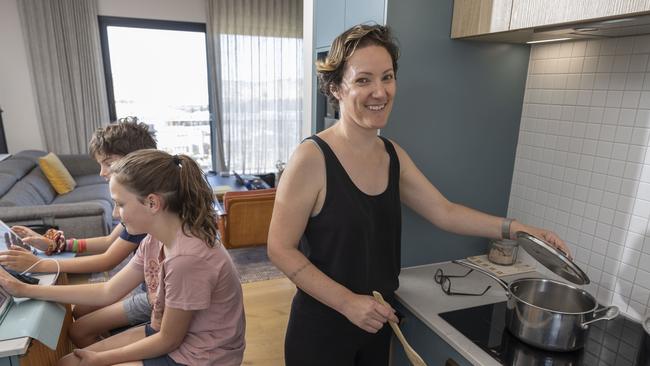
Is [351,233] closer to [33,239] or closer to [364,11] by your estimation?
[364,11]

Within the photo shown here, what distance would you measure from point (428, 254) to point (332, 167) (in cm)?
69

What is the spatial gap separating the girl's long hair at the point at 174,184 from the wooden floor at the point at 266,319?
1.13m

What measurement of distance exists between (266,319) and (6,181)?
8.04 feet

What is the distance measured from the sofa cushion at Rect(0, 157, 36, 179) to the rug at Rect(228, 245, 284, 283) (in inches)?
77.9

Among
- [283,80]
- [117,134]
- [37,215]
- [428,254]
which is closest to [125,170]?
[117,134]

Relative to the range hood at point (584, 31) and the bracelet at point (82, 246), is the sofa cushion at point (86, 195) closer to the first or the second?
the bracelet at point (82, 246)

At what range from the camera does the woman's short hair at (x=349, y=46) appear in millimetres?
1081

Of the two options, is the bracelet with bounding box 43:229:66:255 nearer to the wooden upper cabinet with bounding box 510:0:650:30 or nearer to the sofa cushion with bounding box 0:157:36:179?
the wooden upper cabinet with bounding box 510:0:650:30

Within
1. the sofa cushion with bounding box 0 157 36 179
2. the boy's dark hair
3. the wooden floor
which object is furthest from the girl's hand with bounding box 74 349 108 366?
the sofa cushion with bounding box 0 157 36 179

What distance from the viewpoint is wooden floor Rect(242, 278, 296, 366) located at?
2076mm

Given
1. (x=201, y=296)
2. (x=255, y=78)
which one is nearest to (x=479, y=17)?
(x=201, y=296)

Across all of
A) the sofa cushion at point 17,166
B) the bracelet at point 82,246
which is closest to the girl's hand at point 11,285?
the bracelet at point 82,246

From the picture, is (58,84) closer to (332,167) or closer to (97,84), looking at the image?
(97,84)

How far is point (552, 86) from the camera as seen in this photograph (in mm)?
1461
